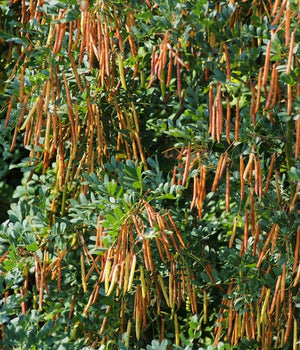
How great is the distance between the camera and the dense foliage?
2.02 m

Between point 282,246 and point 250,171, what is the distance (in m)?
0.32

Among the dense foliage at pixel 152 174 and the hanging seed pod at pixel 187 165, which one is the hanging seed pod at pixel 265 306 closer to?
the dense foliage at pixel 152 174

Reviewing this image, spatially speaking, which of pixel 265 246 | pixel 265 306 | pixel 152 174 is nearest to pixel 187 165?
pixel 152 174

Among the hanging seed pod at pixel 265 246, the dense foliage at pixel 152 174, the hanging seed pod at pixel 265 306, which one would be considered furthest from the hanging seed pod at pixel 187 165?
the hanging seed pod at pixel 265 306

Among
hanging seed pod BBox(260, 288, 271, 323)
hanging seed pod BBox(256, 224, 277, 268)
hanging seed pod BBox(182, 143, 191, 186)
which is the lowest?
hanging seed pod BBox(260, 288, 271, 323)

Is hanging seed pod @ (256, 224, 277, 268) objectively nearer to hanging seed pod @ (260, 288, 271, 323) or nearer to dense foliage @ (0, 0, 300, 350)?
dense foliage @ (0, 0, 300, 350)

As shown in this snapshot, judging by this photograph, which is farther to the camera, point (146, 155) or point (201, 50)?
point (146, 155)

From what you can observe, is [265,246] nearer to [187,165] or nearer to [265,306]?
[265,306]

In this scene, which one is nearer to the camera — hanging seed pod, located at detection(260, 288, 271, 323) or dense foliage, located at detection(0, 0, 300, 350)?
dense foliage, located at detection(0, 0, 300, 350)

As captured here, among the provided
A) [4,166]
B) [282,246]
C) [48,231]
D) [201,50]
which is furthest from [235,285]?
[4,166]

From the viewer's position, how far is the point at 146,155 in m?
2.73

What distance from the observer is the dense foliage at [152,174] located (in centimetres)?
202

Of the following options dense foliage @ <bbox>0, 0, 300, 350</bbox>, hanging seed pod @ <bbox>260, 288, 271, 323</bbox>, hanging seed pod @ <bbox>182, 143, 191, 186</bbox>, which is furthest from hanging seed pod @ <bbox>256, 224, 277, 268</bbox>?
hanging seed pod @ <bbox>182, 143, 191, 186</bbox>

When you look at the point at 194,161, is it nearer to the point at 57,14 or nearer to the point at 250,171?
the point at 250,171
